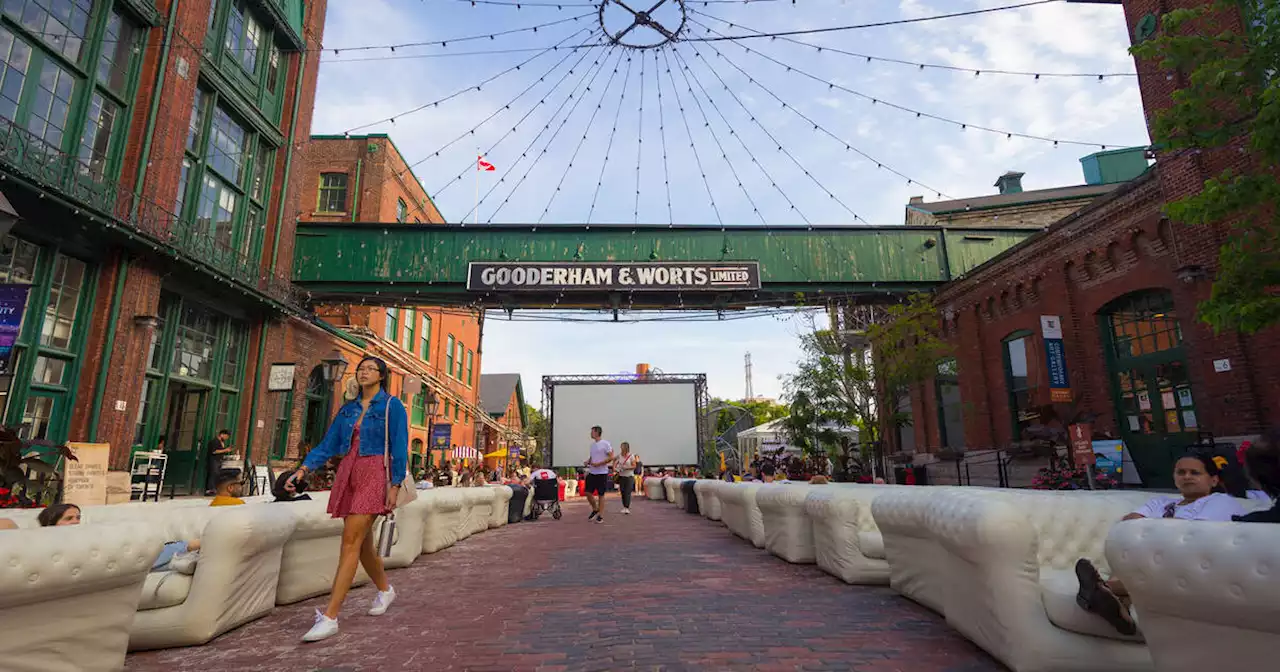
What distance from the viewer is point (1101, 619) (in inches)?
101

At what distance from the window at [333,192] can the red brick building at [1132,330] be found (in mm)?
19110

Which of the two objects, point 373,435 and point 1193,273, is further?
point 1193,273

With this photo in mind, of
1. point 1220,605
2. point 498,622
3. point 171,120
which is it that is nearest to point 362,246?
point 171,120

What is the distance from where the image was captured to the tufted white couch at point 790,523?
577 cm

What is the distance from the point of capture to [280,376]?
14109 mm

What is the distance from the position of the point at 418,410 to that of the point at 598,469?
14.5 metres

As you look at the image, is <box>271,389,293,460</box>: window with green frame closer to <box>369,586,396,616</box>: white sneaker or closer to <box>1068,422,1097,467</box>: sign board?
<box>369,586,396,616</box>: white sneaker

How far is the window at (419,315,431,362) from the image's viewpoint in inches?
970

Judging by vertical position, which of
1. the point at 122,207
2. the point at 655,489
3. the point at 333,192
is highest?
the point at 333,192

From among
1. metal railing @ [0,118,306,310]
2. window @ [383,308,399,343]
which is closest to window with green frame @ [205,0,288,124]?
metal railing @ [0,118,306,310]

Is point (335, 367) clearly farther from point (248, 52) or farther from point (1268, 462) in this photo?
point (1268, 462)

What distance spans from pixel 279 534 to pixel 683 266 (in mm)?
12849

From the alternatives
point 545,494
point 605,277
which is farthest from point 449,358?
point 545,494

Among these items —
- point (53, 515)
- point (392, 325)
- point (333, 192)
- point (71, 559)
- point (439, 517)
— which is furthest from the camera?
point (392, 325)
